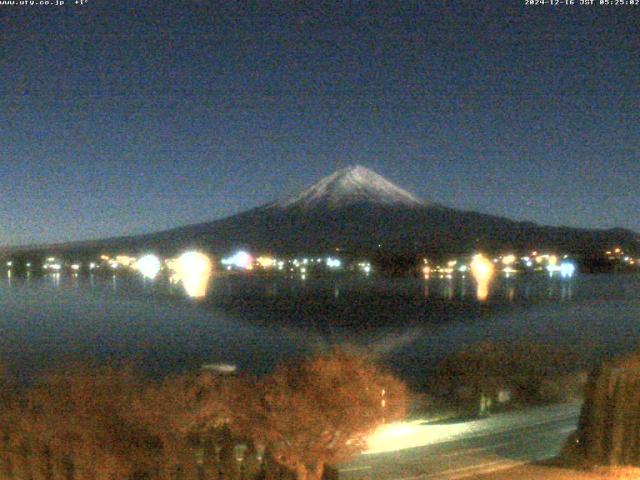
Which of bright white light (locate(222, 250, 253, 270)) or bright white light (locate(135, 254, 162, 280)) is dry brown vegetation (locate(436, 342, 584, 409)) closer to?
bright white light (locate(222, 250, 253, 270))

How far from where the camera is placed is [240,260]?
266ft

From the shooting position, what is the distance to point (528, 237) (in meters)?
92.2

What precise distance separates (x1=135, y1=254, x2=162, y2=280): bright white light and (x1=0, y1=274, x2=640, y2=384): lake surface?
17062 mm

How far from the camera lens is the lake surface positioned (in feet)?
99.7

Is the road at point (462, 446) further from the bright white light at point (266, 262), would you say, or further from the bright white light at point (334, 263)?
the bright white light at point (266, 262)

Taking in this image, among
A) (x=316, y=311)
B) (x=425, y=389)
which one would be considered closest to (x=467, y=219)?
(x=316, y=311)

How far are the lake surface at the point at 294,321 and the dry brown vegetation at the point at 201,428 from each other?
14.1 meters

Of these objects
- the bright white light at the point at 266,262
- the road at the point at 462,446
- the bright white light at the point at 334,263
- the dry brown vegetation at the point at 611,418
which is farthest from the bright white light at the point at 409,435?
the bright white light at the point at 266,262

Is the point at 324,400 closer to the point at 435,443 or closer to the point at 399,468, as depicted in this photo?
the point at 399,468

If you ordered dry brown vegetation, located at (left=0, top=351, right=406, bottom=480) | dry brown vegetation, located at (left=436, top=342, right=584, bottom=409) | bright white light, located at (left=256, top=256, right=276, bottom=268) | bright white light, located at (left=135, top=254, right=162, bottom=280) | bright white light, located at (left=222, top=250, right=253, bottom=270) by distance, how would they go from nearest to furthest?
dry brown vegetation, located at (left=0, top=351, right=406, bottom=480) < dry brown vegetation, located at (left=436, top=342, right=584, bottom=409) < bright white light, located at (left=256, top=256, right=276, bottom=268) < bright white light, located at (left=222, top=250, right=253, bottom=270) < bright white light, located at (left=135, top=254, right=162, bottom=280)

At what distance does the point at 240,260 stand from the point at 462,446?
69.3m

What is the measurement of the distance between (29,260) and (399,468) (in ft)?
280

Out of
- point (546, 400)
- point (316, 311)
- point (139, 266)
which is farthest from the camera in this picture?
point (139, 266)

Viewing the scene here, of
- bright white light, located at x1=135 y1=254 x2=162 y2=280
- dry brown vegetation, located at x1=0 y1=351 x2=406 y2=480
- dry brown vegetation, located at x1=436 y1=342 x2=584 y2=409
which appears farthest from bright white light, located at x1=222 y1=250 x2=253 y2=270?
dry brown vegetation, located at x1=0 y1=351 x2=406 y2=480
